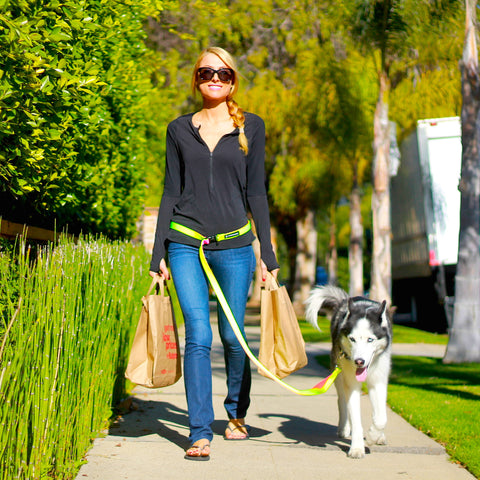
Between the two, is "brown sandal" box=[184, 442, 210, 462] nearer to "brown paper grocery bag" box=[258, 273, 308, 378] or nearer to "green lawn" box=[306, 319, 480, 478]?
"brown paper grocery bag" box=[258, 273, 308, 378]

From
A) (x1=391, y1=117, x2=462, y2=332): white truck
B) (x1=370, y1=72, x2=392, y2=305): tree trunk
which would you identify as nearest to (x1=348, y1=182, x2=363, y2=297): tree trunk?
(x1=391, y1=117, x2=462, y2=332): white truck

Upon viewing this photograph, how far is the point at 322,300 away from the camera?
20.1ft

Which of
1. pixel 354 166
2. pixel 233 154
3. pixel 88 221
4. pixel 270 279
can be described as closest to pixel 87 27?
pixel 233 154

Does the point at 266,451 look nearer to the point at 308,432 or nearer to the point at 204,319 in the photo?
the point at 308,432

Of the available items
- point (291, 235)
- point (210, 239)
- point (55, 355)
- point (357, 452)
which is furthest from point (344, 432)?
point (291, 235)

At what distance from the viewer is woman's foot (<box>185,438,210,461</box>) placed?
4.85 metres

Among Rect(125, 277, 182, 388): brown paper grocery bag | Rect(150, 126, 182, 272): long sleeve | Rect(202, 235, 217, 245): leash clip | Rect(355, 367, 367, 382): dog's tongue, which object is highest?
Rect(150, 126, 182, 272): long sleeve

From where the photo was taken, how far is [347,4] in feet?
52.7

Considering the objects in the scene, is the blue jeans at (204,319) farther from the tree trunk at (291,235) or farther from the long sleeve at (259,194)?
the tree trunk at (291,235)

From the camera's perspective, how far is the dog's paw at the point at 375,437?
5.57 meters

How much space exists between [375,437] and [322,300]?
3.69ft

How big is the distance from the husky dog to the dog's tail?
0.21m

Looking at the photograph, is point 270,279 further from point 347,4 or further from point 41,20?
point 347,4

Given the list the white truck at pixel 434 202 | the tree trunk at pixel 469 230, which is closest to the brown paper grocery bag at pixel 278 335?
the tree trunk at pixel 469 230
